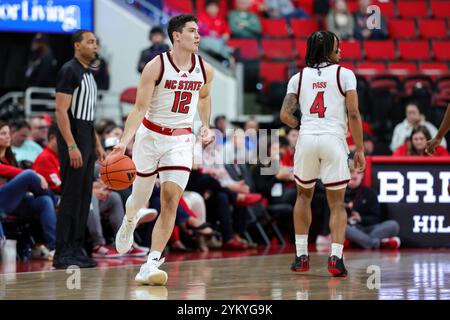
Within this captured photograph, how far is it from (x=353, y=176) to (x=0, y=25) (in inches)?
243

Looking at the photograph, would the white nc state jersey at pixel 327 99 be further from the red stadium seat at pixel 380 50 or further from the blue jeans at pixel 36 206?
the red stadium seat at pixel 380 50

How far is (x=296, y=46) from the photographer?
19.9 m

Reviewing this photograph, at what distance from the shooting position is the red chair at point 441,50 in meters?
20.2

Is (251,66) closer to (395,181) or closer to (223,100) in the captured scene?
(223,100)

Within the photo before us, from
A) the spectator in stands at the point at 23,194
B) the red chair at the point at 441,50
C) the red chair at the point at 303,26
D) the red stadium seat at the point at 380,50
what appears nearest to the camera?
the spectator in stands at the point at 23,194

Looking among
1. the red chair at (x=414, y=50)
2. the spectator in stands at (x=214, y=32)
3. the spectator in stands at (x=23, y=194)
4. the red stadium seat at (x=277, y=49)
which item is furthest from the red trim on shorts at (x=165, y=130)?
the red chair at (x=414, y=50)

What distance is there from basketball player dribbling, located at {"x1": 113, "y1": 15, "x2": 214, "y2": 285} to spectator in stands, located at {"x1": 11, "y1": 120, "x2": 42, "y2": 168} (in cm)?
445

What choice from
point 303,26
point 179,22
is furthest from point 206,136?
point 303,26

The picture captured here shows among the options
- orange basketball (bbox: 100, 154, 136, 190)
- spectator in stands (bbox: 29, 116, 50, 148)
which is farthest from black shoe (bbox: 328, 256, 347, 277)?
spectator in stands (bbox: 29, 116, 50, 148)

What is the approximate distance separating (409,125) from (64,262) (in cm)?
761

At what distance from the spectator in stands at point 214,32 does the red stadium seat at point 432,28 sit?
4.33 m
